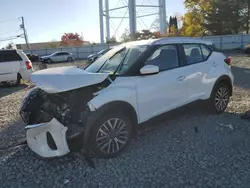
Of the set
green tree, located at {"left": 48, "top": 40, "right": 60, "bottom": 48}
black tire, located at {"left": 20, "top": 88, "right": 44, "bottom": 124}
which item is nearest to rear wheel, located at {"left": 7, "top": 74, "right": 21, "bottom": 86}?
black tire, located at {"left": 20, "top": 88, "right": 44, "bottom": 124}

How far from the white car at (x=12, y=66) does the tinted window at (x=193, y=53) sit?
26.1 ft

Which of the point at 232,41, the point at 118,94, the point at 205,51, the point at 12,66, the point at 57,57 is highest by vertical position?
the point at 232,41

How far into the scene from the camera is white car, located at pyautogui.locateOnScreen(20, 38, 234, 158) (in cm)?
381

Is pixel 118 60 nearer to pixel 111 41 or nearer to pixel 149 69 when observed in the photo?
pixel 149 69

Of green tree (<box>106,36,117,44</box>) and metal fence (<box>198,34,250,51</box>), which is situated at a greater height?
green tree (<box>106,36,117,44</box>)

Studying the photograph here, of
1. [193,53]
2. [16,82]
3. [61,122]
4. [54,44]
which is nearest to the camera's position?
[61,122]

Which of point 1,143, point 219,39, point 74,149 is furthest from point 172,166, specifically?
point 219,39

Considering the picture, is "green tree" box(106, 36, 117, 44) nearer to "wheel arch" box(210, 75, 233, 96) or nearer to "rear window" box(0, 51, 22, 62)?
"rear window" box(0, 51, 22, 62)

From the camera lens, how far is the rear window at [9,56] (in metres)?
11.5

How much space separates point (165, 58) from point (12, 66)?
855 centimetres

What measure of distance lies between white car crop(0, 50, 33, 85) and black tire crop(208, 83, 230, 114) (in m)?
8.17

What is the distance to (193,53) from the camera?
546cm

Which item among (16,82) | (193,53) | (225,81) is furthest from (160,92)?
(16,82)

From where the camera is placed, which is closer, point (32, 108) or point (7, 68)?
point (32, 108)
